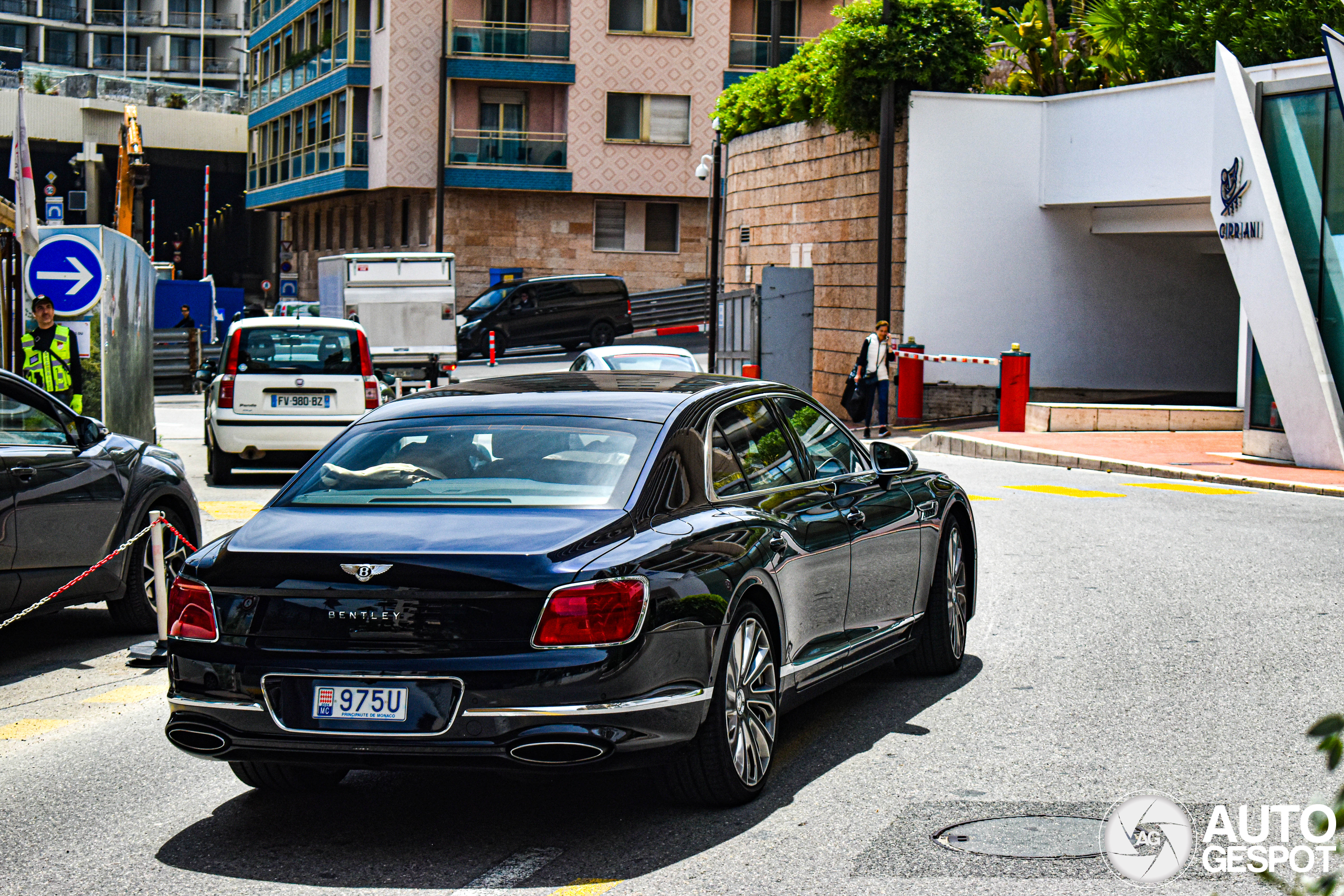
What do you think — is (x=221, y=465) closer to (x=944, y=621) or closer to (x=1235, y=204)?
(x=944, y=621)

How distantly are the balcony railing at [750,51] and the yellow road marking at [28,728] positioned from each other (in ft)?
162

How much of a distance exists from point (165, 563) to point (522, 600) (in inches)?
186

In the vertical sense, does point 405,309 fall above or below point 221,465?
above

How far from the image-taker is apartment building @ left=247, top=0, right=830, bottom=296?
177 feet

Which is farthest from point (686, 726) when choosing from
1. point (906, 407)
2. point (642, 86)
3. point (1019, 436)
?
point (642, 86)

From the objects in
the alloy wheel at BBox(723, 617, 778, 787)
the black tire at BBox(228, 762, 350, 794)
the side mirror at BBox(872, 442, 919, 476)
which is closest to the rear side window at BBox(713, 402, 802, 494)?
the alloy wheel at BBox(723, 617, 778, 787)

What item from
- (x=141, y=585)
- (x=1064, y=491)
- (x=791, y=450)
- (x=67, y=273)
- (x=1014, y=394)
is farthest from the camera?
(x=1014, y=394)

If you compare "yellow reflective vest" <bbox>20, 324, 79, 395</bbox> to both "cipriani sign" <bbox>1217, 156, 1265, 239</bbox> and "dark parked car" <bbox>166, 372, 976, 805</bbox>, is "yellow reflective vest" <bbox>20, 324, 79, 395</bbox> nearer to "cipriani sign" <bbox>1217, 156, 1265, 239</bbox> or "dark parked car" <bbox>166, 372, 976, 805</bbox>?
"dark parked car" <bbox>166, 372, 976, 805</bbox>

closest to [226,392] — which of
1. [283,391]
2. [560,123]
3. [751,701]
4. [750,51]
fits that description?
[283,391]

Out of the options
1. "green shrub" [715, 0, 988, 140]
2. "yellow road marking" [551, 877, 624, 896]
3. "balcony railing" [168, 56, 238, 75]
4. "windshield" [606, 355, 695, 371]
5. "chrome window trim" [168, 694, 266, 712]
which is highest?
"balcony railing" [168, 56, 238, 75]

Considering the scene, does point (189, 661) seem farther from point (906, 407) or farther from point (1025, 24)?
point (1025, 24)

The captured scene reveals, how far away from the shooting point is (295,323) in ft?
59.9

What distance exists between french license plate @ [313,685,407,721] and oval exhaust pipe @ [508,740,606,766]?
14.3 inches

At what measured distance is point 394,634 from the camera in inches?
196
